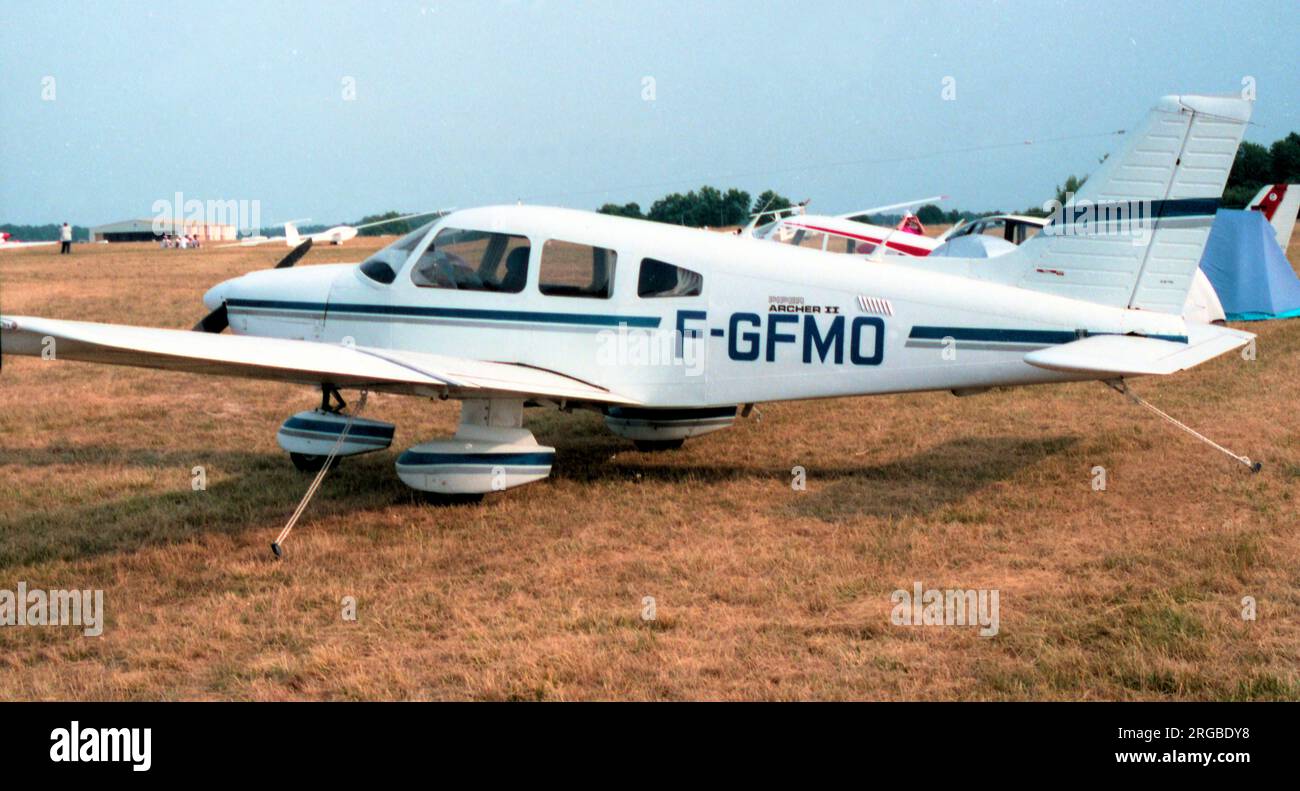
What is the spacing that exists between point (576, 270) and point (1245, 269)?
12.5 m

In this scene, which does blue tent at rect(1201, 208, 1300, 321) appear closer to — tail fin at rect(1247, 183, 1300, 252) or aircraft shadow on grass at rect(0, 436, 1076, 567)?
tail fin at rect(1247, 183, 1300, 252)

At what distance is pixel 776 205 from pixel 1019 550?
148ft

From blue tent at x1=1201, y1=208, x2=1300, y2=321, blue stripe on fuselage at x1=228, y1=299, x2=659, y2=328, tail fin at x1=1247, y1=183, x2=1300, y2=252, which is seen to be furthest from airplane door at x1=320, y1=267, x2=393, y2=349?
tail fin at x1=1247, y1=183, x2=1300, y2=252

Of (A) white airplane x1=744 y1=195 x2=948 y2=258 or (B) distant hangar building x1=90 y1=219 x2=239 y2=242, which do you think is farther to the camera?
(B) distant hangar building x1=90 y1=219 x2=239 y2=242

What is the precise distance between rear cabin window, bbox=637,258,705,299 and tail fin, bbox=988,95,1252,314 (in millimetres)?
2289

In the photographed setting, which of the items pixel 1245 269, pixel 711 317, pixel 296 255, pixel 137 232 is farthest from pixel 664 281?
pixel 137 232

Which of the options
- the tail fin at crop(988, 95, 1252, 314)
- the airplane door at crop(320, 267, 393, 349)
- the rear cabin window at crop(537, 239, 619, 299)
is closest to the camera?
the tail fin at crop(988, 95, 1252, 314)

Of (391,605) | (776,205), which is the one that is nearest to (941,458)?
(391,605)

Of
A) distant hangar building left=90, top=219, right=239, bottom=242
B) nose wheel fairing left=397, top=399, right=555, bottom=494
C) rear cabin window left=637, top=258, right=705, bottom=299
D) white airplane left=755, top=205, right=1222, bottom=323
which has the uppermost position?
distant hangar building left=90, top=219, right=239, bottom=242

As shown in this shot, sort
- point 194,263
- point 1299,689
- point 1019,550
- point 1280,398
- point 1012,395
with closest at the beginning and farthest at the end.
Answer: point 1299,689 → point 1019,550 → point 1280,398 → point 1012,395 → point 194,263

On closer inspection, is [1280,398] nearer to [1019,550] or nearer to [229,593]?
[1019,550]

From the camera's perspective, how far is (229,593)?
5.57 meters

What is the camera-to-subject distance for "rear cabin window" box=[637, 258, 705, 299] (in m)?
7.51

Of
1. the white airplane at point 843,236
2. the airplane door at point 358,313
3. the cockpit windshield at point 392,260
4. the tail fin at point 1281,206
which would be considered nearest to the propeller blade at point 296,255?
the airplane door at point 358,313
